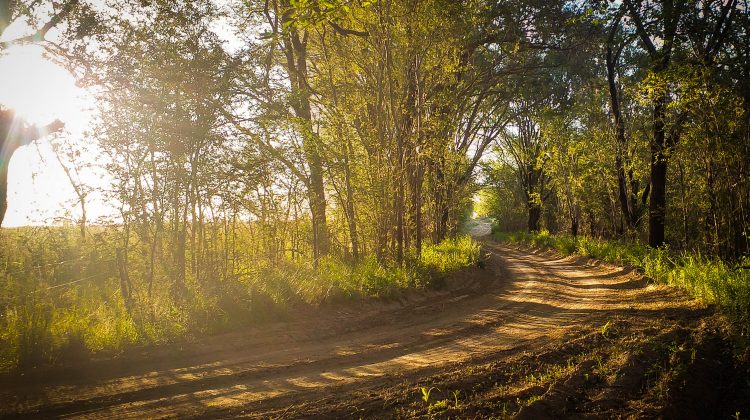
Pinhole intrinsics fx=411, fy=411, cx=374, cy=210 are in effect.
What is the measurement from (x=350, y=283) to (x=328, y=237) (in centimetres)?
390

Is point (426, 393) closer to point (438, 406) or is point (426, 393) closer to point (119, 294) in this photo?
point (438, 406)

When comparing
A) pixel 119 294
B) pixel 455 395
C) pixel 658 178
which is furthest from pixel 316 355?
pixel 658 178

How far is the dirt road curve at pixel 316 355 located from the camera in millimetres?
4668

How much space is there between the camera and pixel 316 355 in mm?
6262

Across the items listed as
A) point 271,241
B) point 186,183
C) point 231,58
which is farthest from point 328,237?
point 231,58

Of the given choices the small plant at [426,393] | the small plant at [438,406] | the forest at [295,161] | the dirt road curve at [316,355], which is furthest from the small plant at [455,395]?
the forest at [295,161]

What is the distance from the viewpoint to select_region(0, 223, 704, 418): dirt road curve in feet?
15.3

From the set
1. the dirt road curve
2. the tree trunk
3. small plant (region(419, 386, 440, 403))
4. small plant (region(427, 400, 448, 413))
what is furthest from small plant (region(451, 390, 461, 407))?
the tree trunk

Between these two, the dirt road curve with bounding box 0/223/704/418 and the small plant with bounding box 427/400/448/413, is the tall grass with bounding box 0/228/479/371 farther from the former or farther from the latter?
the small plant with bounding box 427/400/448/413

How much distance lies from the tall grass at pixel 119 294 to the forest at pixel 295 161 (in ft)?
0.13

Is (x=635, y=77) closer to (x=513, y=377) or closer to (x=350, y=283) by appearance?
(x=350, y=283)

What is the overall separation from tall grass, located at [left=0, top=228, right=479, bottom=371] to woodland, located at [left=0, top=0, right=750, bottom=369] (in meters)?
0.04

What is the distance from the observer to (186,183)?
29.8ft

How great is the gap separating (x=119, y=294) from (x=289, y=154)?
517 cm
